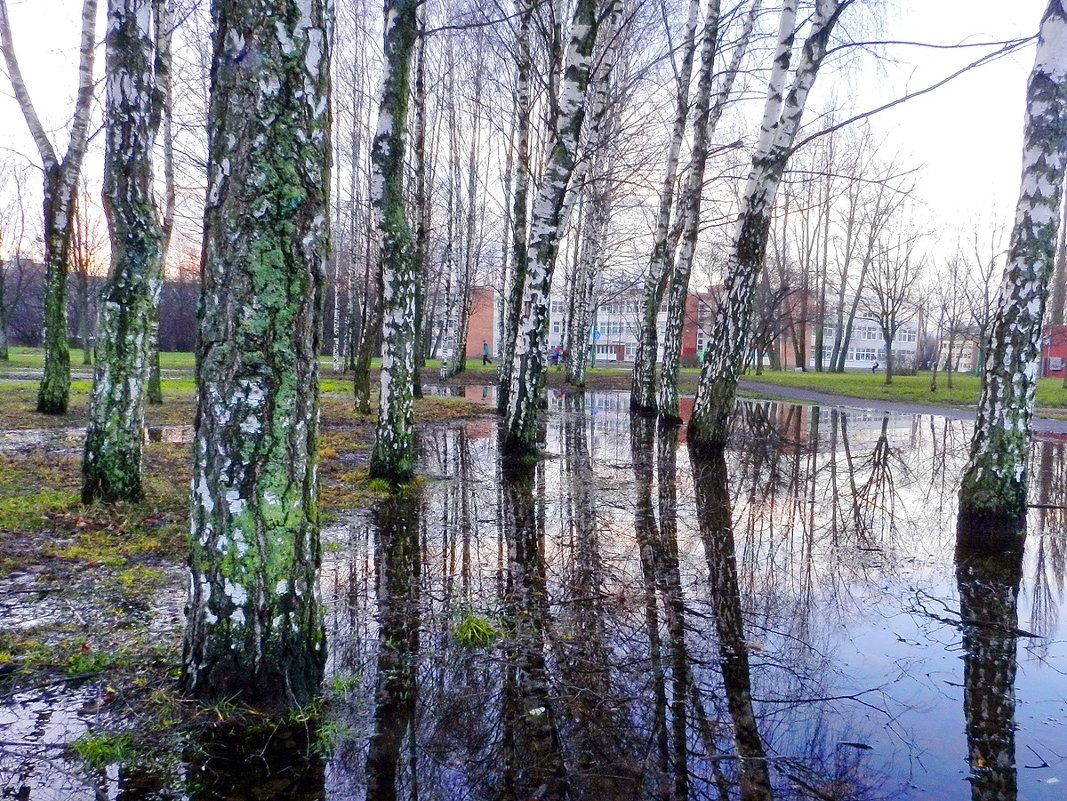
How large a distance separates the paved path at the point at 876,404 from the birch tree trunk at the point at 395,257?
14.4 meters

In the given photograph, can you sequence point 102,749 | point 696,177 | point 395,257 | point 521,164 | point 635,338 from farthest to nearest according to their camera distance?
point 635,338, point 521,164, point 696,177, point 395,257, point 102,749

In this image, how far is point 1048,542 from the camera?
6.65m

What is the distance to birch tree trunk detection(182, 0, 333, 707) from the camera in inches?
122

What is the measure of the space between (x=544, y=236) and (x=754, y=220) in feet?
11.9

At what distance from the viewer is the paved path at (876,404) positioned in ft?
56.9

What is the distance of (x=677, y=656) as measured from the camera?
404cm

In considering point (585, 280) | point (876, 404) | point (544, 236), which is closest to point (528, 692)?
point (544, 236)

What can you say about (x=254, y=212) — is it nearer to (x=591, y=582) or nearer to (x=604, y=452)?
(x=591, y=582)

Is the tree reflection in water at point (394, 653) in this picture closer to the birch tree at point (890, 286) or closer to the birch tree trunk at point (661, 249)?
the birch tree trunk at point (661, 249)

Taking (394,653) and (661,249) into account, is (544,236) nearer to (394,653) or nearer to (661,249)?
(394,653)

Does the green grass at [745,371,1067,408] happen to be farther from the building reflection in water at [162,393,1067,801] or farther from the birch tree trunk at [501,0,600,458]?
the birch tree trunk at [501,0,600,458]

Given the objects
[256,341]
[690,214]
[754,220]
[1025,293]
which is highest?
[690,214]

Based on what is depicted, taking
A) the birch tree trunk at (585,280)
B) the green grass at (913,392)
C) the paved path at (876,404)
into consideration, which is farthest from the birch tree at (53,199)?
the green grass at (913,392)

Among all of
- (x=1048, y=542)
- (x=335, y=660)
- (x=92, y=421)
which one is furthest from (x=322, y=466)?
(x=1048, y=542)
